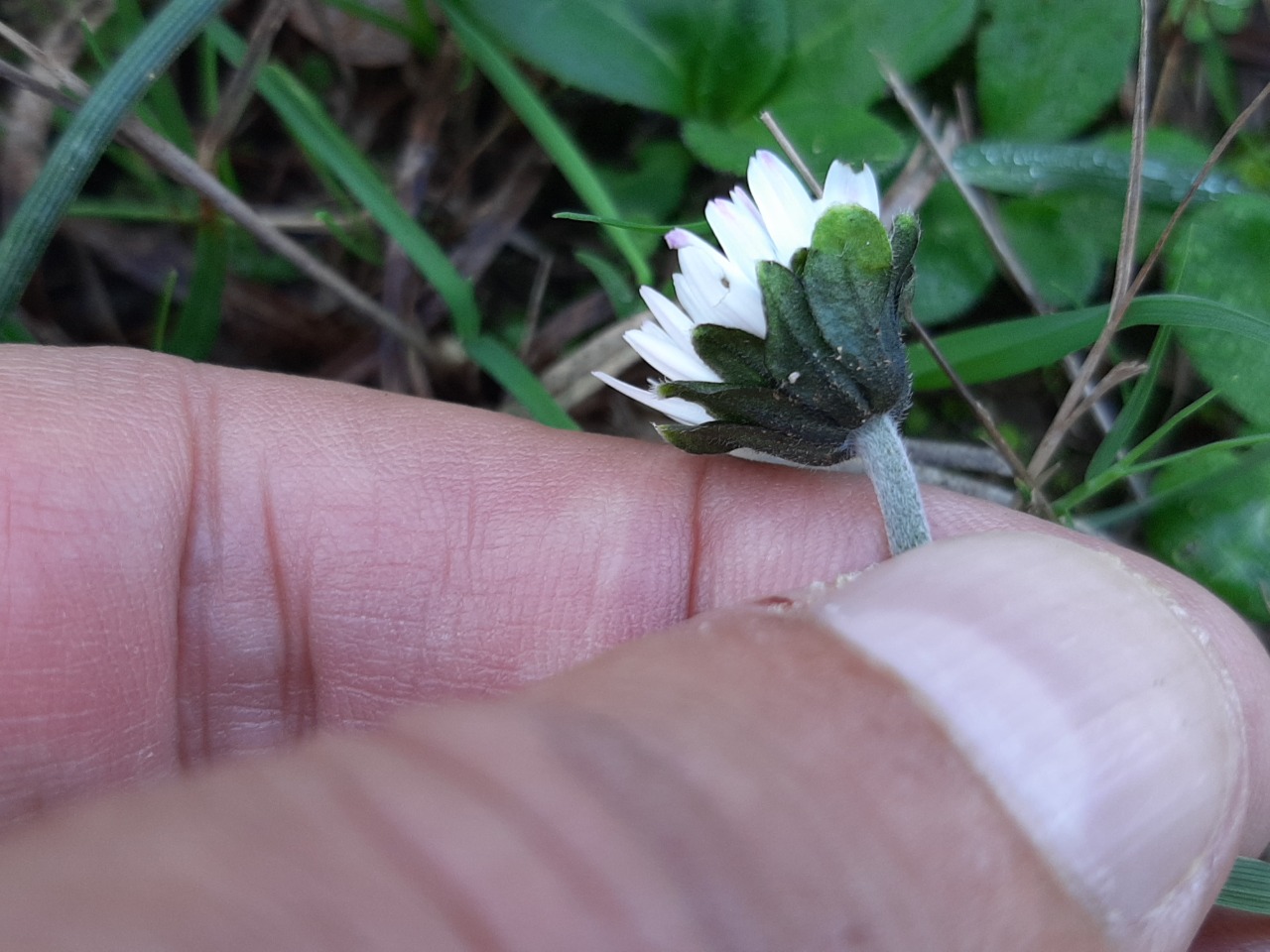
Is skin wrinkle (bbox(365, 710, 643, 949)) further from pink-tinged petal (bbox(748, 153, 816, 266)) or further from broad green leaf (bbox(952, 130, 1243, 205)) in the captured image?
broad green leaf (bbox(952, 130, 1243, 205))

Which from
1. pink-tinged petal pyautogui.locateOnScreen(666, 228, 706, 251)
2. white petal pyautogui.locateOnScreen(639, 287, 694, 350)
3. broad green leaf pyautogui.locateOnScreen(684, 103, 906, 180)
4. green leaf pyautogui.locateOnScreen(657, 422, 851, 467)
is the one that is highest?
broad green leaf pyautogui.locateOnScreen(684, 103, 906, 180)

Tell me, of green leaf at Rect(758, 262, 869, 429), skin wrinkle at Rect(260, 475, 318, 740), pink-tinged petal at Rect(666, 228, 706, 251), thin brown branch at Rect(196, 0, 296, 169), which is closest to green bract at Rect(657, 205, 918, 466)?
green leaf at Rect(758, 262, 869, 429)

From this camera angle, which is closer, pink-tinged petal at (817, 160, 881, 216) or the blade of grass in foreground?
pink-tinged petal at (817, 160, 881, 216)

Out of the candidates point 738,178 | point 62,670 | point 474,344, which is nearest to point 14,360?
point 62,670

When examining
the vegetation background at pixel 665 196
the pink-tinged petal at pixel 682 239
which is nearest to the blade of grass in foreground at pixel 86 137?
the vegetation background at pixel 665 196

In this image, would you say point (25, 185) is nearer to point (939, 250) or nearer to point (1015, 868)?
point (939, 250)

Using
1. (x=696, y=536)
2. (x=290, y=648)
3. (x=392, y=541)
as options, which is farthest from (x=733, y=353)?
(x=290, y=648)
